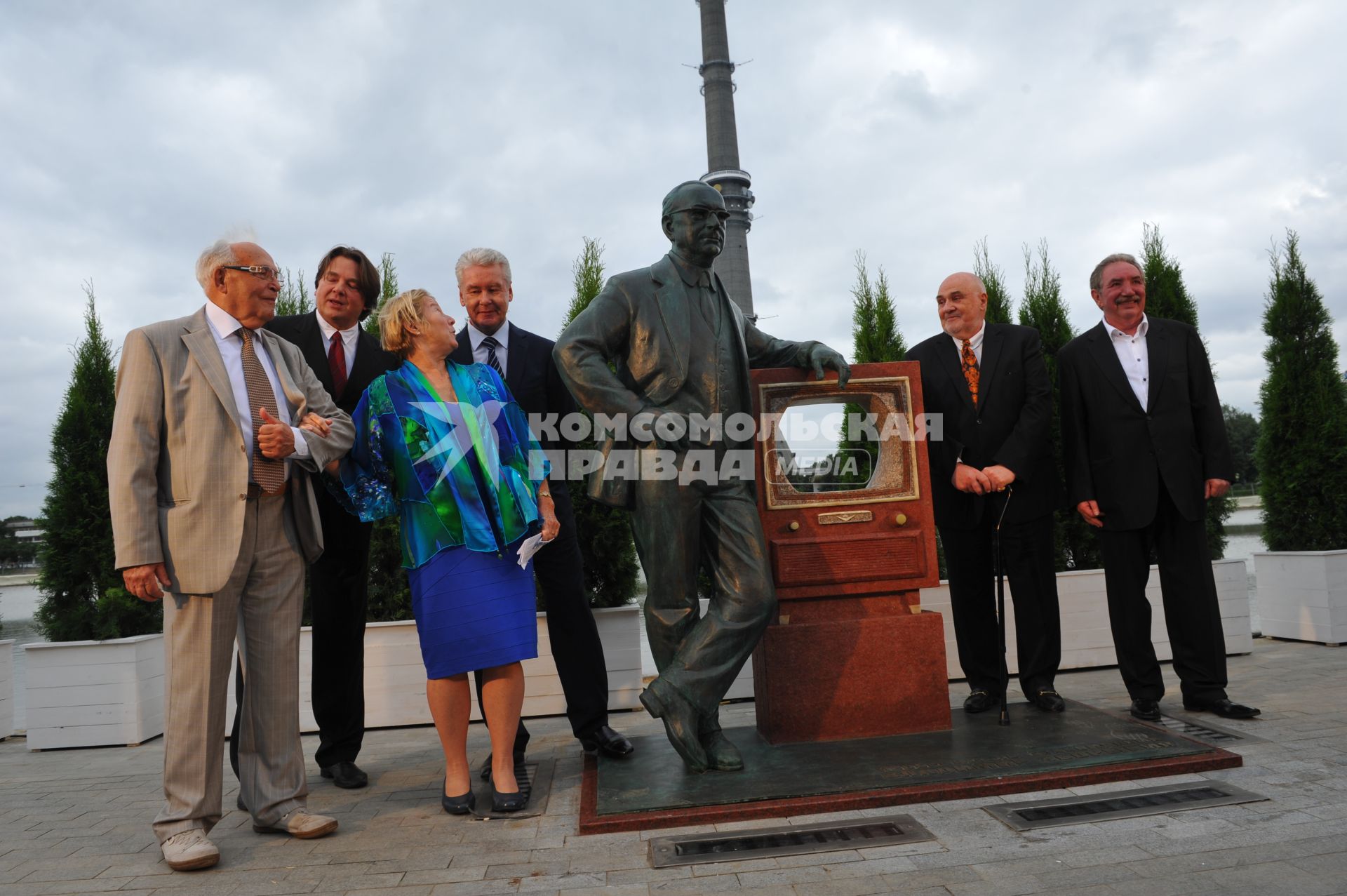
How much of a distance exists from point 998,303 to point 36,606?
255 inches

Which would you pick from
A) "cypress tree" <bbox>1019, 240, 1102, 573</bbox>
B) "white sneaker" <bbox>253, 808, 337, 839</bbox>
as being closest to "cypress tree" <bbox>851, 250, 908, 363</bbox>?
"cypress tree" <bbox>1019, 240, 1102, 573</bbox>

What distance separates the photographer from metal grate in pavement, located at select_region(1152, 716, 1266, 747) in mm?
3514

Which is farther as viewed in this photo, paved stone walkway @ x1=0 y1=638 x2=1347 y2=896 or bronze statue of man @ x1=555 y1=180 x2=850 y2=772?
bronze statue of man @ x1=555 y1=180 x2=850 y2=772

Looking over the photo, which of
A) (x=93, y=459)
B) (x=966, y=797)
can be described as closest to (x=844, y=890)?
(x=966, y=797)

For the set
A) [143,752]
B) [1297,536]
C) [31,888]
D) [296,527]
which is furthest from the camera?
[1297,536]

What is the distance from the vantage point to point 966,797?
2.98 metres

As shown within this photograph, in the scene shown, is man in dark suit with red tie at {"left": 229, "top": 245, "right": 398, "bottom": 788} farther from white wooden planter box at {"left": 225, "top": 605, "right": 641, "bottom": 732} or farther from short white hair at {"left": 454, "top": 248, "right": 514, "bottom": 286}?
white wooden planter box at {"left": 225, "top": 605, "right": 641, "bottom": 732}

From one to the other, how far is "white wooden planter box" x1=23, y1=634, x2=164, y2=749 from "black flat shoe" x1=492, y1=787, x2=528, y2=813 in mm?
2955

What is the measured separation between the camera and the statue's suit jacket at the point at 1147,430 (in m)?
4.02

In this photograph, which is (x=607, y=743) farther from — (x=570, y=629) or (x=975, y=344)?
(x=975, y=344)

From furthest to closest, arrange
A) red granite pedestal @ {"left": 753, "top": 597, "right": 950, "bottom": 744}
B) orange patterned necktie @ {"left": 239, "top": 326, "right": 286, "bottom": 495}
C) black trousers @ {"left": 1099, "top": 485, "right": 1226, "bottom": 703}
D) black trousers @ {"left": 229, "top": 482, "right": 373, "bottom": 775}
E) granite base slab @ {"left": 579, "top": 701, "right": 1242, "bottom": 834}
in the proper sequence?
black trousers @ {"left": 1099, "top": 485, "right": 1226, "bottom": 703} → black trousers @ {"left": 229, "top": 482, "right": 373, "bottom": 775} → red granite pedestal @ {"left": 753, "top": 597, "right": 950, "bottom": 744} → orange patterned necktie @ {"left": 239, "top": 326, "right": 286, "bottom": 495} → granite base slab @ {"left": 579, "top": 701, "right": 1242, "bottom": 834}

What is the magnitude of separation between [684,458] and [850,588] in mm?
950

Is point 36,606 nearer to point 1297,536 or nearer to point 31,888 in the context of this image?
point 31,888

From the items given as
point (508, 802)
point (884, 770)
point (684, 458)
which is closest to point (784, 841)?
point (884, 770)
